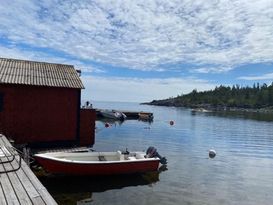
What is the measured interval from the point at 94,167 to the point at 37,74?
24.8ft

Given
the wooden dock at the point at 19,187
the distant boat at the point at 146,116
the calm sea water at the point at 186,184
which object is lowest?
the calm sea water at the point at 186,184

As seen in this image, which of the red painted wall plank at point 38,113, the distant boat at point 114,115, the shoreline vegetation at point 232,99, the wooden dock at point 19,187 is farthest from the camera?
the shoreline vegetation at point 232,99

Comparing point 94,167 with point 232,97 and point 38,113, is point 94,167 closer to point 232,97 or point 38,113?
point 38,113

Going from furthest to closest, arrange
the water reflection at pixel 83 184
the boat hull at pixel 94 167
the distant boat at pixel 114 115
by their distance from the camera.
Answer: the distant boat at pixel 114 115
the boat hull at pixel 94 167
the water reflection at pixel 83 184

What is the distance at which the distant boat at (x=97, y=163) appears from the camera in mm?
16828

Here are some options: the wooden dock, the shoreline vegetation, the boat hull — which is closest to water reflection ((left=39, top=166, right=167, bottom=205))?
the boat hull

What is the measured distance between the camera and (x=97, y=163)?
56.4 ft

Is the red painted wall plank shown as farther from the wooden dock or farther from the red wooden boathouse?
the wooden dock

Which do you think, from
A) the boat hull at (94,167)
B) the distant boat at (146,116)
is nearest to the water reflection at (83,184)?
the boat hull at (94,167)

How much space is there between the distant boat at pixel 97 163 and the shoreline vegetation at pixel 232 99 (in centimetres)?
12115

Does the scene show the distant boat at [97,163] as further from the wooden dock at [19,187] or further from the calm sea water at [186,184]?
the wooden dock at [19,187]

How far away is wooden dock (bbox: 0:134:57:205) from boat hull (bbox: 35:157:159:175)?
436 cm

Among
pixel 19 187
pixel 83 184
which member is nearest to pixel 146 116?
pixel 83 184

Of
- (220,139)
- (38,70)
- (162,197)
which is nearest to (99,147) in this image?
(38,70)
